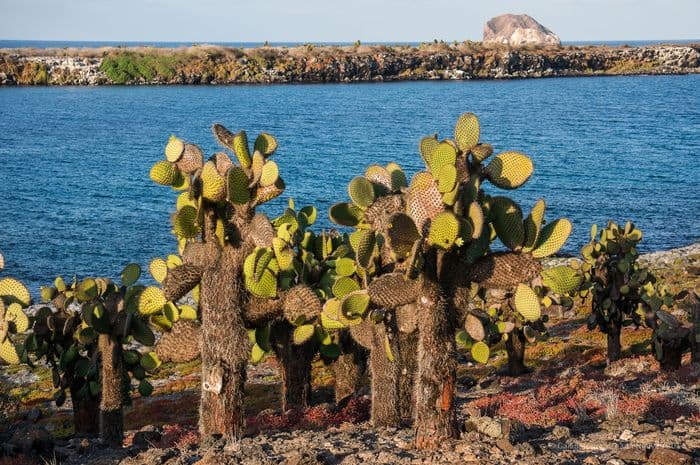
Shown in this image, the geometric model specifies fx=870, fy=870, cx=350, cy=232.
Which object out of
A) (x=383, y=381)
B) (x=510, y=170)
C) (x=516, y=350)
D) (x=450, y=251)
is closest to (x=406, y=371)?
(x=383, y=381)

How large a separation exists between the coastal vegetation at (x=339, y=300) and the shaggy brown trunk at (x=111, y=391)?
1.1 inches

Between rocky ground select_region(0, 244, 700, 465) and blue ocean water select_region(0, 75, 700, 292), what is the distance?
2276 centimetres

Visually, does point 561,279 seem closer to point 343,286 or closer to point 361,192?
point 361,192

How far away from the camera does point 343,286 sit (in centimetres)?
1495

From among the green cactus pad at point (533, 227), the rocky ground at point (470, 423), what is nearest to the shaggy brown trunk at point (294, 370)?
the rocky ground at point (470, 423)

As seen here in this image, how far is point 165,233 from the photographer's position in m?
54.0

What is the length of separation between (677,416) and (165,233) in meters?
42.5

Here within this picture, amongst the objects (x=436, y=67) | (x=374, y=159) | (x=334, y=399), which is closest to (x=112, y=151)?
(x=374, y=159)

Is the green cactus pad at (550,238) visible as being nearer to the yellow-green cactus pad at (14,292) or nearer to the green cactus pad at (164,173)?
the green cactus pad at (164,173)

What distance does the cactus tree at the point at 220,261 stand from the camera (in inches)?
576

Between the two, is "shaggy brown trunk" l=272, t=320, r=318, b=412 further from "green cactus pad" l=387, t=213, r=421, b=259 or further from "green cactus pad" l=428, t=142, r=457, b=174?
"green cactus pad" l=428, t=142, r=457, b=174

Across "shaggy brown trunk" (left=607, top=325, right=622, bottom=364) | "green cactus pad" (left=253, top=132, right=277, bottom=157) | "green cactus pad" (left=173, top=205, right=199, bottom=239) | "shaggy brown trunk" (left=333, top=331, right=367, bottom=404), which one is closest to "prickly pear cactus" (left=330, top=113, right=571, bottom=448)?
"green cactus pad" (left=253, top=132, right=277, bottom=157)

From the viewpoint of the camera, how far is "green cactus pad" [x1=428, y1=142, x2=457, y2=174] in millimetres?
12398

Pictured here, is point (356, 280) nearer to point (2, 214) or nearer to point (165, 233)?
point (165, 233)
